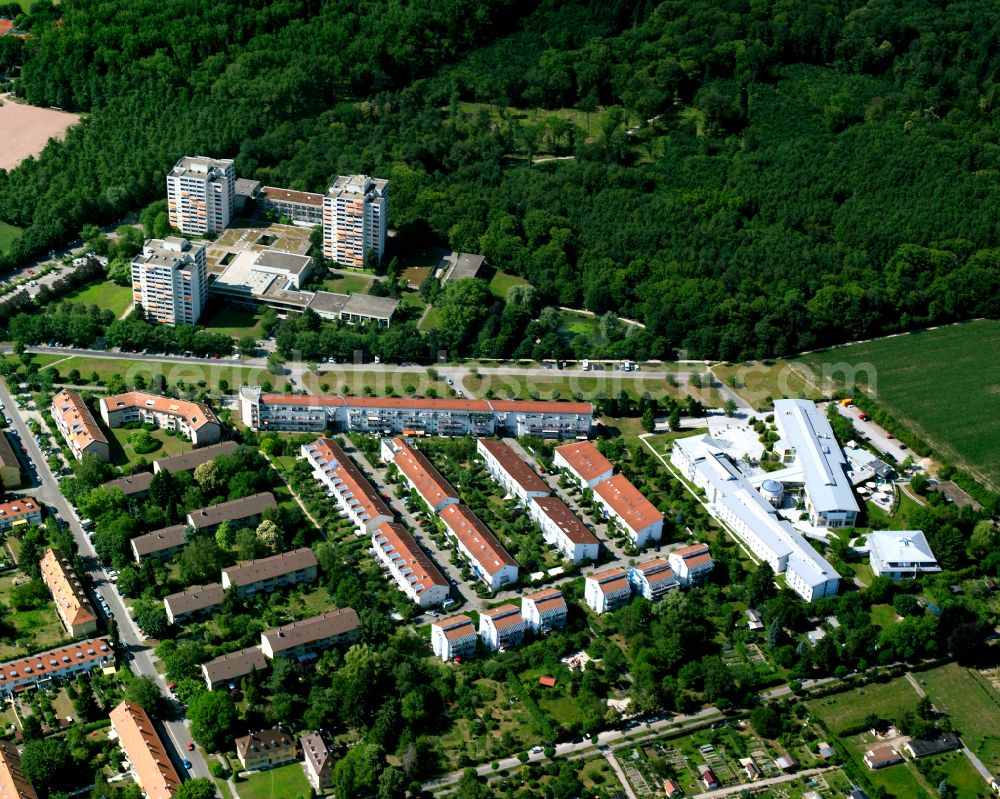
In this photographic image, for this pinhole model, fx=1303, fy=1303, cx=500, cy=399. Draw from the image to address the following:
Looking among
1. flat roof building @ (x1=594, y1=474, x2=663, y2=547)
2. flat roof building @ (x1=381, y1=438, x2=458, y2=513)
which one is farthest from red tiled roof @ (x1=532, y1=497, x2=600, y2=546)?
flat roof building @ (x1=381, y1=438, x2=458, y2=513)

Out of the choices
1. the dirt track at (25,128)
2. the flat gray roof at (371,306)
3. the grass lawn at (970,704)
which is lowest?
the grass lawn at (970,704)

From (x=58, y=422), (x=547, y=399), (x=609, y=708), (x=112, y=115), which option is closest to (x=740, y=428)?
(x=547, y=399)

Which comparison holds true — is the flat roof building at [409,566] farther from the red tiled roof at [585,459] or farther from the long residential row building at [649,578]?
the red tiled roof at [585,459]

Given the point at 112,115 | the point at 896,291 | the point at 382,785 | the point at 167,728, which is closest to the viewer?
the point at 382,785

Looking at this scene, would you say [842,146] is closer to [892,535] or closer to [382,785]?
[892,535]

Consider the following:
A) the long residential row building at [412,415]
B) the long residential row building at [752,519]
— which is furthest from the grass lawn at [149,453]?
the long residential row building at [752,519]

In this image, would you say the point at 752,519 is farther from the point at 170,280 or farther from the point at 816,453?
the point at 170,280
